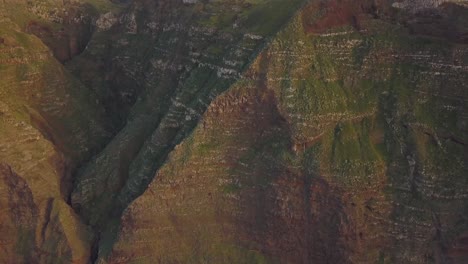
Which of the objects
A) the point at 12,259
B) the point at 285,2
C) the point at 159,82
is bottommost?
the point at 12,259

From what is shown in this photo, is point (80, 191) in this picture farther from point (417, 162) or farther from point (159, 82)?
point (417, 162)

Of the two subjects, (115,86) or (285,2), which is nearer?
(285,2)

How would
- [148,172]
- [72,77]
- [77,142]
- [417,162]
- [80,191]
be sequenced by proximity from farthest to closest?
[72,77], [77,142], [80,191], [148,172], [417,162]

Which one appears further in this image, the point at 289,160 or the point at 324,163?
the point at 289,160

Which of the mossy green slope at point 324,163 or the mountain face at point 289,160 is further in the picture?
the mountain face at point 289,160

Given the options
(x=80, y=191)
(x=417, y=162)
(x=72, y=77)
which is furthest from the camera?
(x=72, y=77)

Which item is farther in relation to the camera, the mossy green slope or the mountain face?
the mountain face

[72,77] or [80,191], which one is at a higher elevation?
[72,77]

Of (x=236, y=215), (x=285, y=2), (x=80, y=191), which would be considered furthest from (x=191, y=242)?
(x=285, y=2)
